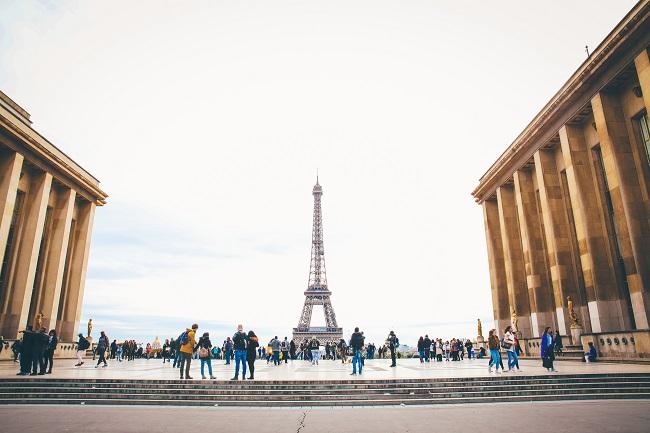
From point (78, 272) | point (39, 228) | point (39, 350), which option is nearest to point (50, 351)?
point (39, 350)

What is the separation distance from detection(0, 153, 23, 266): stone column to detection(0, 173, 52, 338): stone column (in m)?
2.14

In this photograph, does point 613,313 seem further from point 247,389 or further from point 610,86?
point 247,389

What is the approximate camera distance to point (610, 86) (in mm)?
23844

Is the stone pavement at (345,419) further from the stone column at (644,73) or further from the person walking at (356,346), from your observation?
the stone column at (644,73)

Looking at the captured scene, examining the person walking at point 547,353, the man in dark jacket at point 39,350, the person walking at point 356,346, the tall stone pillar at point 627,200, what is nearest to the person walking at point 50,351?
the man in dark jacket at point 39,350

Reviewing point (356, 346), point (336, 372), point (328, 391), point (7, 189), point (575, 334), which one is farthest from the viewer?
point (7, 189)

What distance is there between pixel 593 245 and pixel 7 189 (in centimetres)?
3776

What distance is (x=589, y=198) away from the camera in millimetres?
25906

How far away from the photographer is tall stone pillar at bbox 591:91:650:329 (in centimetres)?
2102

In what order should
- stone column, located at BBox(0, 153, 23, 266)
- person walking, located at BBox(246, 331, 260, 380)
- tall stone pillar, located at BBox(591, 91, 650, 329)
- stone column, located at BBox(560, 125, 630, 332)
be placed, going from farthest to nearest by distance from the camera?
stone column, located at BBox(0, 153, 23, 266), stone column, located at BBox(560, 125, 630, 332), tall stone pillar, located at BBox(591, 91, 650, 329), person walking, located at BBox(246, 331, 260, 380)

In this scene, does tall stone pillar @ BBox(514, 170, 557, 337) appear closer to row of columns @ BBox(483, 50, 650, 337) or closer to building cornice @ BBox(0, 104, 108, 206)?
row of columns @ BBox(483, 50, 650, 337)

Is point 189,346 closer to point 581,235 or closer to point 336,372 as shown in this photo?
point 336,372

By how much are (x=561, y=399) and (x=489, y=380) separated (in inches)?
81.5

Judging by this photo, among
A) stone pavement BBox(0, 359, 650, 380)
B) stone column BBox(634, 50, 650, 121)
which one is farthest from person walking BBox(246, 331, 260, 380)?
stone column BBox(634, 50, 650, 121)
